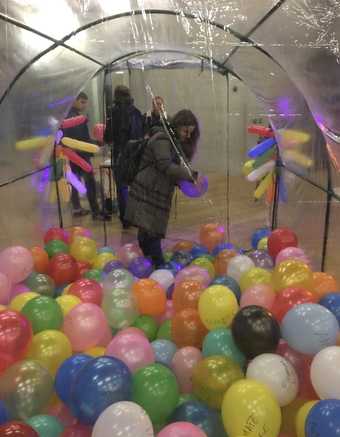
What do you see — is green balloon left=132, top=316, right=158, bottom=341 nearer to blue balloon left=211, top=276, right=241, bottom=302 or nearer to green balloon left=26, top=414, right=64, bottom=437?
blue balloon left=211, top=276, right=241, bottom=302

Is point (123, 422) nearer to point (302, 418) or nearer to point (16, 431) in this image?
point (16, 431)

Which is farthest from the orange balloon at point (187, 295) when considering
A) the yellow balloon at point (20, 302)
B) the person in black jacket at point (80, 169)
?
the person in black jacket at point (80, 169)

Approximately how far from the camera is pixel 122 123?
4320 mm

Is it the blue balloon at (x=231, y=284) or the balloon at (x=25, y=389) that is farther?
the blue balloon at (x=231, y=284)

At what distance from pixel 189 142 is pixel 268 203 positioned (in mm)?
1472

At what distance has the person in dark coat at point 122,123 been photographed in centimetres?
418

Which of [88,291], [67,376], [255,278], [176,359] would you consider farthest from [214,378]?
[88,291]

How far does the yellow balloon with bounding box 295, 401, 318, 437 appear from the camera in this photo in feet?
5.65

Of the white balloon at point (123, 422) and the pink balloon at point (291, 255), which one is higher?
the white balloon at point (123, 422)

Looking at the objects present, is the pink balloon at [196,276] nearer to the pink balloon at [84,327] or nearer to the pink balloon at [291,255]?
the pink balloon at [291,255]

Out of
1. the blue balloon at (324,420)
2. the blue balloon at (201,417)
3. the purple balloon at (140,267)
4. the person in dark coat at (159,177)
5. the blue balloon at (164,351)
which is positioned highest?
the person in dark coat at (159,177)

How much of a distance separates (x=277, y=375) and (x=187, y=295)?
78 cm

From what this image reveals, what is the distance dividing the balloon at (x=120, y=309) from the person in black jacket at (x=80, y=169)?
270 cm

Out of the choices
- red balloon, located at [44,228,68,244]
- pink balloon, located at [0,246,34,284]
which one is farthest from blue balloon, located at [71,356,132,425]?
red balloon, located at [44,228,68,244]
